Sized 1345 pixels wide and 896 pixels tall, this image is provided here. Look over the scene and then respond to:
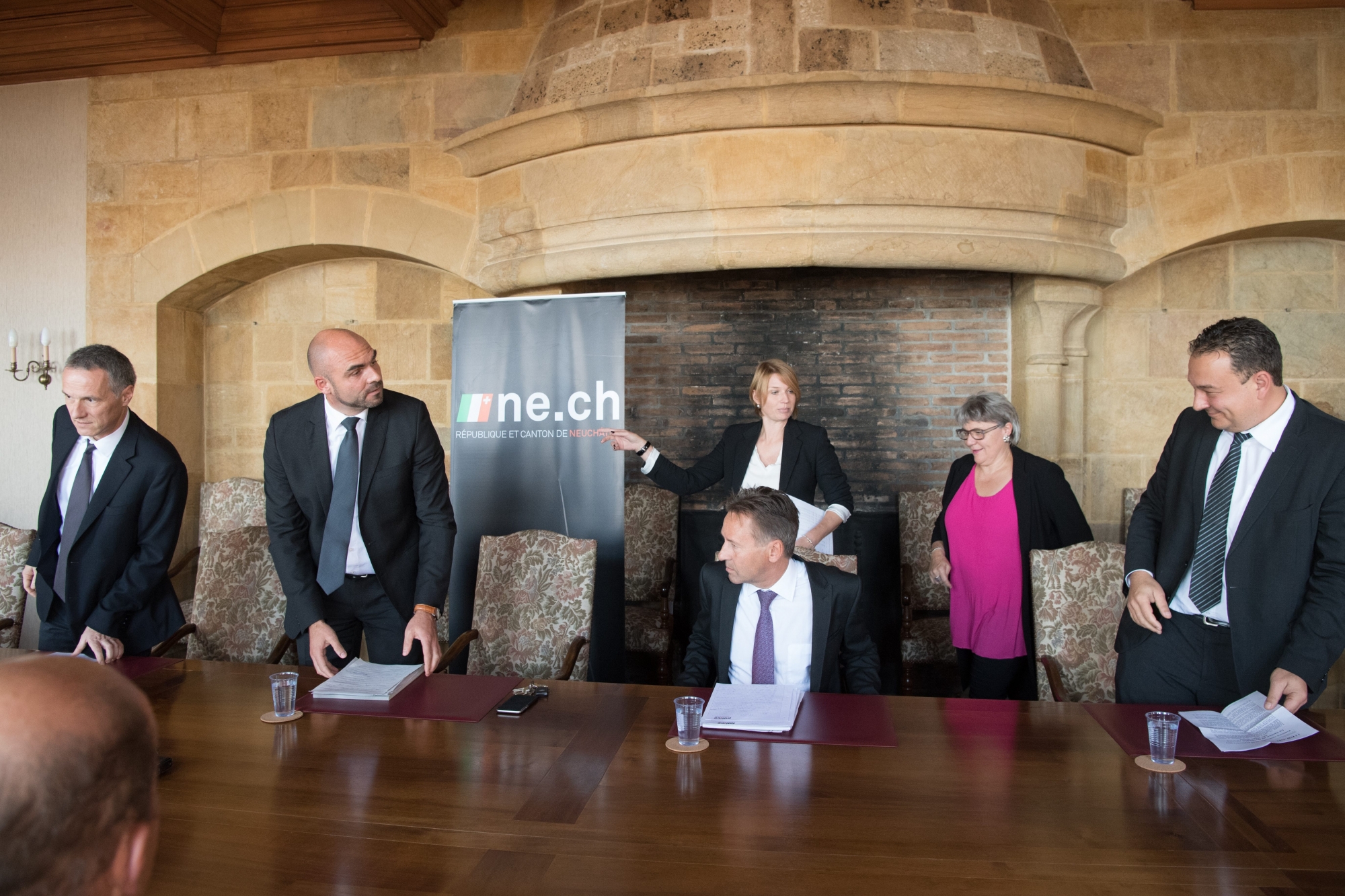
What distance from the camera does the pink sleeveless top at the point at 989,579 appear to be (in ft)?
10.1

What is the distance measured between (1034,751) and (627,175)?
328 cm

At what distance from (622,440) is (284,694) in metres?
2.02

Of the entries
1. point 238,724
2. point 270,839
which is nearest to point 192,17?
point 238,724

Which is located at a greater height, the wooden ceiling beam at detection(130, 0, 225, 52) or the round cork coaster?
the wooden ceiling beam at detection(130, 0, 225, 52)

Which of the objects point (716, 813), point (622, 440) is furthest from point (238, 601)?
point (716, 813)

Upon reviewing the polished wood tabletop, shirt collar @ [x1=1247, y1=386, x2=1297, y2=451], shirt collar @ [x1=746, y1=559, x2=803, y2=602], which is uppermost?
shirt collar @ [x1=1247, y1=386, x2=1297, y2=451]

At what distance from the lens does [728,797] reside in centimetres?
160

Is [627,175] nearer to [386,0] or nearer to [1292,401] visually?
[386,0]

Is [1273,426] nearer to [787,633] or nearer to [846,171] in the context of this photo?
[787,633]

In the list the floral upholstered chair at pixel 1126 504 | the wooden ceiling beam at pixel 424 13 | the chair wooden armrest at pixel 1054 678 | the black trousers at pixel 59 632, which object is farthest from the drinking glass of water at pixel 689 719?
the wooden ceiling beam at pixel 424 13

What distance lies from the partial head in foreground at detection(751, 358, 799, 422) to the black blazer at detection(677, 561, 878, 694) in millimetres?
1393

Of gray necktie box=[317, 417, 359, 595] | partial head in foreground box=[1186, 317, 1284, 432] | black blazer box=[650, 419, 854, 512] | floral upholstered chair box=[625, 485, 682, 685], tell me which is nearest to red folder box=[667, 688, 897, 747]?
partial head in foreground box=[1186, 317, 1284, 432]

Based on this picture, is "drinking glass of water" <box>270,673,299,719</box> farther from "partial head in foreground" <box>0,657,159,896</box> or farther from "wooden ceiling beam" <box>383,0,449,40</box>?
"wooden ceiling beam" <box>383,0,449,40</box>

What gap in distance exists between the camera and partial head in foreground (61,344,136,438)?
2717mm
